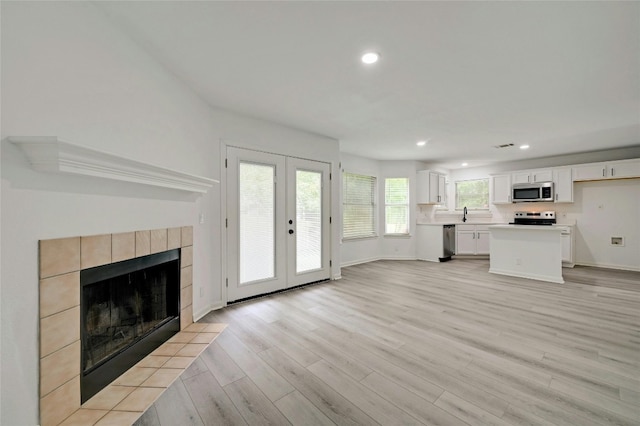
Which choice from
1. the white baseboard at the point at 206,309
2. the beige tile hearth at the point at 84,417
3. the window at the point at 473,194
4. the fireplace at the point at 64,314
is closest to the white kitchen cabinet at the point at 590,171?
the window at the point at 473,194

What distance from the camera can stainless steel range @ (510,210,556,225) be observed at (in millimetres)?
6299

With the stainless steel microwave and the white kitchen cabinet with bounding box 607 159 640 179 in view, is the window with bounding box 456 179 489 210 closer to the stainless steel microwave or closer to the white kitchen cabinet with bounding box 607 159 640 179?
the stainless steel microwave

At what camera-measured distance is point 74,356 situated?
156cm

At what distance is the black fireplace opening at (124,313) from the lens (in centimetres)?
173

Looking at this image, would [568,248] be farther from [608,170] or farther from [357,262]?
[357,262]

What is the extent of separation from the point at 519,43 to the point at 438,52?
602 mm

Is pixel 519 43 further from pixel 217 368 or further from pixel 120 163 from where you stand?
pixel 217 368

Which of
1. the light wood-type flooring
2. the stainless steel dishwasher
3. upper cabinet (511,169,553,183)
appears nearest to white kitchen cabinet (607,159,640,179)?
upper cabinet (511,169,553,183)

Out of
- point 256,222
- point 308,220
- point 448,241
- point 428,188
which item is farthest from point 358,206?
point 256,222

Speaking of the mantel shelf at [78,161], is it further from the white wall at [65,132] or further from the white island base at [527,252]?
the white island base at [527,252]

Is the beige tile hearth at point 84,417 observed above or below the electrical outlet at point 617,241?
below

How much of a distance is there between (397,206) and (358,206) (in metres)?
1.23

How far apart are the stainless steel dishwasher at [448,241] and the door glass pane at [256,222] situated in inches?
183

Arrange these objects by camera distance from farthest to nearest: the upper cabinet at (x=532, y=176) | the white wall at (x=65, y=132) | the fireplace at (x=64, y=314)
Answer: the upper cabinet at (x=532, y=176)
the fireplace at (x=64, y=314)
the white wall at (x=65, y=132)
